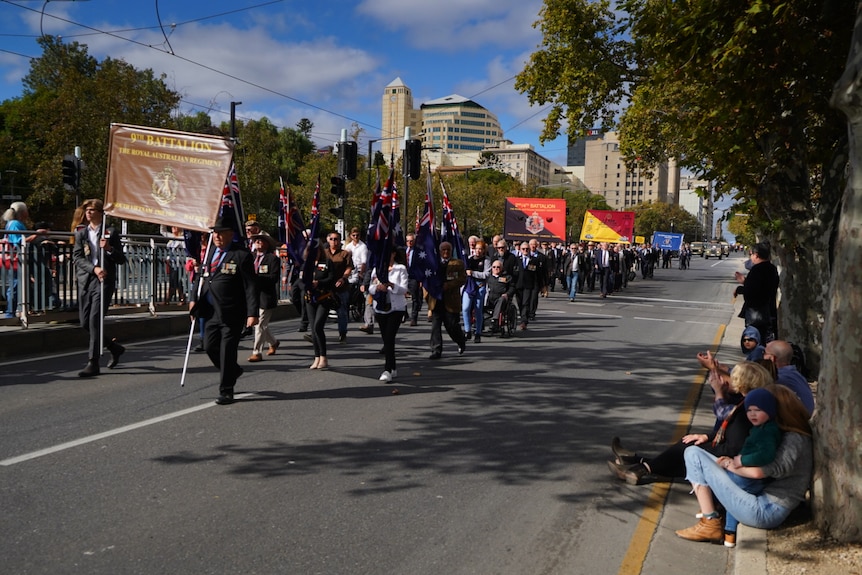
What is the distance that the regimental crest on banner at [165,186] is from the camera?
29.1ft

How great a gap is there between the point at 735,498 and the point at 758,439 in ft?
1.24

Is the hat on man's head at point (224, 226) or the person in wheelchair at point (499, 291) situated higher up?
the hat on man's head at point (224, 226)

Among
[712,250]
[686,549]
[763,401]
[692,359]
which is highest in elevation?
[712,250]

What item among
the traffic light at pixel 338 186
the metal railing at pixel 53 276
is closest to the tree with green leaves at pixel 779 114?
the metal railing at pixel 53 276

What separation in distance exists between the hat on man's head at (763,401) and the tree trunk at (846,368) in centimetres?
27

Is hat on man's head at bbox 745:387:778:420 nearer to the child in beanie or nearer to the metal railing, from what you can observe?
the child in beanie

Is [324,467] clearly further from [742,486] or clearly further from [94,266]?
[94,266]

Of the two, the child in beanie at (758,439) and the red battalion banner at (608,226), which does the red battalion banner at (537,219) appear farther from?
the child in beanie at (758,439)

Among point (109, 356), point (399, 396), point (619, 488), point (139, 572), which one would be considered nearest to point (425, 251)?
point (399, 396)

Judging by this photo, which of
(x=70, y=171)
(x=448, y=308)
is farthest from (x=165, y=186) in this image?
(x=70, y=171)

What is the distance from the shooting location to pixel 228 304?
755 cm

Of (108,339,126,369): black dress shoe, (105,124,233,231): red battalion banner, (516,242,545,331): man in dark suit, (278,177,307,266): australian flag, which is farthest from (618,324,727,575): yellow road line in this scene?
(516,242,545,331): man in dark suit

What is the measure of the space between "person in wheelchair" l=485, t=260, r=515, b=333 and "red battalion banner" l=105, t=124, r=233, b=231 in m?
6.28

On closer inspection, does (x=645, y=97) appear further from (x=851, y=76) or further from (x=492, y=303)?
(x=851, y=76)
